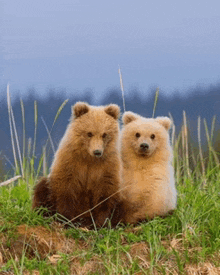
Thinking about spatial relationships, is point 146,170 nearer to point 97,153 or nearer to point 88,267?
point 97,153

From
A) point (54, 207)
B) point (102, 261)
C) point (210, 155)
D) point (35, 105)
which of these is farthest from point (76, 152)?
point (210, 155)

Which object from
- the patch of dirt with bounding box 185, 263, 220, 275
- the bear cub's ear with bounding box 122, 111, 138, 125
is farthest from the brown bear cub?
the patch of dirt with bounding box 185, 263, 220, 275

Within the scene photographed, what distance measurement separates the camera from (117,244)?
4.67 meters

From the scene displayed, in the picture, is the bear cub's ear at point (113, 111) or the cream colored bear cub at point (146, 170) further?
the cream colored bear cub at point (146, 170)

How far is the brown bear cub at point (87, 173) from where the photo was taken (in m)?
4.86

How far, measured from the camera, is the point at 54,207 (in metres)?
5.04

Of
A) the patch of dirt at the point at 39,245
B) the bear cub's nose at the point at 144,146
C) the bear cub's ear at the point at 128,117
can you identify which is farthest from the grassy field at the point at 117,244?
the bear cub's ear at the point at 128,117

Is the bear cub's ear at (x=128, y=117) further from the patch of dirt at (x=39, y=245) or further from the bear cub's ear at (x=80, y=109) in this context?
the patch of dirt at (x=39, y=245)

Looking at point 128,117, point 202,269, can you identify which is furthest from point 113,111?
point 202,269

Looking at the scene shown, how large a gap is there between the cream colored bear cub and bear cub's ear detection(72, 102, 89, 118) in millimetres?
469

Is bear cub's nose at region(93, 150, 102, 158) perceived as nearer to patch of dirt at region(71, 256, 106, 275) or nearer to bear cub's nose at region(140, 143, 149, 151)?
bear cub's nose at region(140, 143, 149, 151)

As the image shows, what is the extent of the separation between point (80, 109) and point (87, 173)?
55 cm

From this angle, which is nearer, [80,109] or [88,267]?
[88,267]

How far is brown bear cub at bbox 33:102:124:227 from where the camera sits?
486 centimetres
